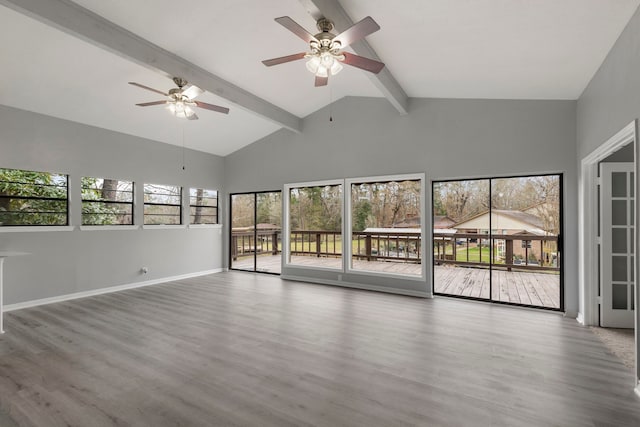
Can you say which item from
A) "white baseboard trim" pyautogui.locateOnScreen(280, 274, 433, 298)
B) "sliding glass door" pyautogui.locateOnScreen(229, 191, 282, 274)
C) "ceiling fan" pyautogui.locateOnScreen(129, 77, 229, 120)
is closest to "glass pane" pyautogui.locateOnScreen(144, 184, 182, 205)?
"sliding glass door" pyautogui.locateOnScreen(229, 191, 282, 274)

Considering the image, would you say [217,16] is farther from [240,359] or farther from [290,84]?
[240,359]

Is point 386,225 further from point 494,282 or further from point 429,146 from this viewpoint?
point 494,282

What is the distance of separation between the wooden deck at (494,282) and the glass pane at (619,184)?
1.49 m

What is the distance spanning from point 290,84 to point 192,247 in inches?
173

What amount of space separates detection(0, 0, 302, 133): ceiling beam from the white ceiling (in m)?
0.06

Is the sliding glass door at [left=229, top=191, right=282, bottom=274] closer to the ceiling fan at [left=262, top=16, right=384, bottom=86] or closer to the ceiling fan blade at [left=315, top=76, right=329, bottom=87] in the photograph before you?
the ceiling fan blade at [left=315, top=76, right=329, bottom=87]

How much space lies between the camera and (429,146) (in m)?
5.32

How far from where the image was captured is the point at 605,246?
382 centimetres

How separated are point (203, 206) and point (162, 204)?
3.47ft

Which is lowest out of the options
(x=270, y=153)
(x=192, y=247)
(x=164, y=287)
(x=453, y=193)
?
(x=164, y=287)

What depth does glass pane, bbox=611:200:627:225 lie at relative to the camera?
379 cm

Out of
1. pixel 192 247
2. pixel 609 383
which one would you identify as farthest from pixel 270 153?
pixel 609 383

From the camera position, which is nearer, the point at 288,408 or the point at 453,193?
the point at 288,408

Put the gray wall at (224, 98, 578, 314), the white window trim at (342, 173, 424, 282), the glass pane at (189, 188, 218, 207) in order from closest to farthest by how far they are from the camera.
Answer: the gray wall at (224, 98, 578, 314) < the white window trim at (342, 173, 424, 282) < the glass pane at (189, 188, 218, 207)
